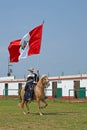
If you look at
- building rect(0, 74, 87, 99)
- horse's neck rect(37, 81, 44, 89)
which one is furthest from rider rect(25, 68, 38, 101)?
building rect(0, 74, 87, 99)

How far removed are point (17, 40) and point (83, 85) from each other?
1072 inches

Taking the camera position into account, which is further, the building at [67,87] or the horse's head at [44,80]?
the building at [67,87]

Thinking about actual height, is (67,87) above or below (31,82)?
below

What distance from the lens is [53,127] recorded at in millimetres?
13461

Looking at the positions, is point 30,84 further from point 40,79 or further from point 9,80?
point 9,80

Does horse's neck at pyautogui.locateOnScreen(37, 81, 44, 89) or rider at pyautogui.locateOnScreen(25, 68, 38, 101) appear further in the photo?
rider at pyautogui.locateOnScreen(25, 68, 38, 101)

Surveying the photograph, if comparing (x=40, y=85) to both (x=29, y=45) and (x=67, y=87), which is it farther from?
(x=67, y=87)

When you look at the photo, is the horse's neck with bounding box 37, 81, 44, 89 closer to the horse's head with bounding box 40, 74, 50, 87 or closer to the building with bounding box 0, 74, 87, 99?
the horse's head with bounding box 40, 74, 50, 87

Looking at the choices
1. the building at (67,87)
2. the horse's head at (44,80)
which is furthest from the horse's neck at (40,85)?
the building at (67,87)

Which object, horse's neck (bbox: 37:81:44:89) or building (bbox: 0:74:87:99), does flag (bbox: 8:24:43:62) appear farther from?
building (bbox: 0:74:87:99)

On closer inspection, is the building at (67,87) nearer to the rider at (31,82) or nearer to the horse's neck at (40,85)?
the rider at (31,82)

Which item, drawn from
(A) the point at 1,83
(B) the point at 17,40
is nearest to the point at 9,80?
(A) the point at 1,83

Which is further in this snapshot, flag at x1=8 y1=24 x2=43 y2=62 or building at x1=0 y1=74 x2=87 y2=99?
building at x1=0 y1=74 x2=87 y2=99

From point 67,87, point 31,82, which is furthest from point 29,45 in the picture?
point 67,87
